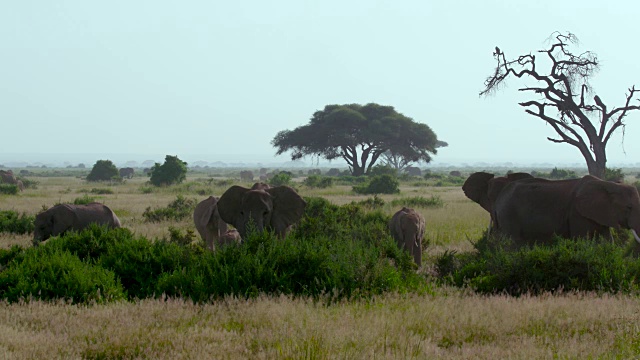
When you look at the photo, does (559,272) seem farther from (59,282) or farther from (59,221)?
(59,221)

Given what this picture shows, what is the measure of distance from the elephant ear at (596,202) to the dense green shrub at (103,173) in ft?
183

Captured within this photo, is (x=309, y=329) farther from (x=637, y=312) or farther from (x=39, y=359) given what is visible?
(x=637, y=312)

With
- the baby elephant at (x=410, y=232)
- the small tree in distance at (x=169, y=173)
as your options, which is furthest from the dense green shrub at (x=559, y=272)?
the small tree in distance at (x=169, y=173)

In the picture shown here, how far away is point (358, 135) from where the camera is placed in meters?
62.3

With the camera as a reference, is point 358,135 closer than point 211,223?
No

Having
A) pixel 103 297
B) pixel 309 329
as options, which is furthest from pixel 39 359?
pixel 103 297

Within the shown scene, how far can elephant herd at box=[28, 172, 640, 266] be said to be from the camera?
9906mm

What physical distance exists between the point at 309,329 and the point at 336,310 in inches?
37.2

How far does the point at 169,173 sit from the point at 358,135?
20379mm

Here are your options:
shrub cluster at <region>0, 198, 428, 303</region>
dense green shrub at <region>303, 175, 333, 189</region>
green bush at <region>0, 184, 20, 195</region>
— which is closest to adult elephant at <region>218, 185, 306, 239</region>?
shrub cluster at <region>0, 198, 428, 303</region>

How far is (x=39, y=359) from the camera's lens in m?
4.96

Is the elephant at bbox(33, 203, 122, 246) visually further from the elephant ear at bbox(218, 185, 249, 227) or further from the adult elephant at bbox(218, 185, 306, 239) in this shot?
the adult elephant at bbox(218, 185, 306, 239)

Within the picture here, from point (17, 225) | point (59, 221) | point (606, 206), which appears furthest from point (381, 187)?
point (606, 206)

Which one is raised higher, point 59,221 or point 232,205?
point 232,205
